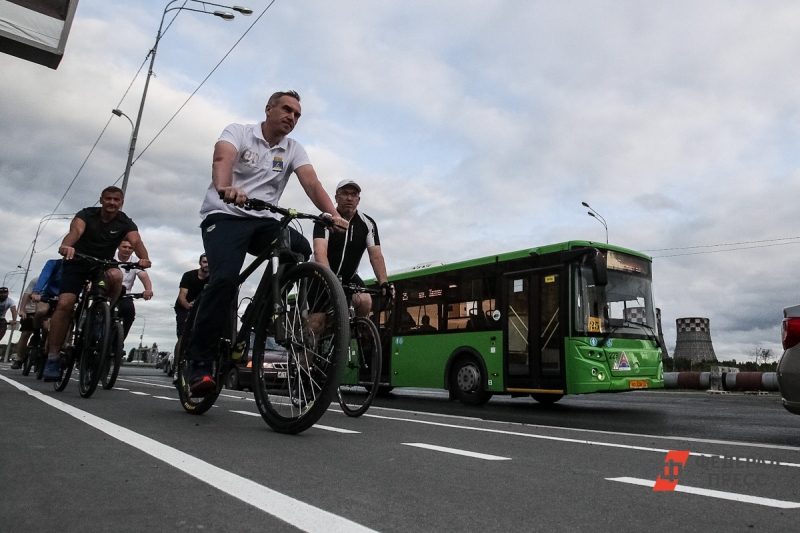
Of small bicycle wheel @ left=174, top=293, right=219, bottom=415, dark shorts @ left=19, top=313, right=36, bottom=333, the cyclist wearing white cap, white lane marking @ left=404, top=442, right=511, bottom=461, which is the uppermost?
the cyclist wearing white cap

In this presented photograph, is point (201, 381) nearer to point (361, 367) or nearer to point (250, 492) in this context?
point (361, 367)

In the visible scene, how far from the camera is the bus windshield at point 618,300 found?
36.8 feet

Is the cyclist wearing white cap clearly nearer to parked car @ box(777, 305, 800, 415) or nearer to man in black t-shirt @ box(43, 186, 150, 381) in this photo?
man in black t-shirt @ box(43, 186, 150, 381)

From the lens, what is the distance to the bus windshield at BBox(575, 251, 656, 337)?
441 inches

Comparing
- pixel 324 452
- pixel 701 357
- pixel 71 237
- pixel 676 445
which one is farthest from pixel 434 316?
pixel 701 357

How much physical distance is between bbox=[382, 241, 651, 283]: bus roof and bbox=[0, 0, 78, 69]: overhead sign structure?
7.81 meters

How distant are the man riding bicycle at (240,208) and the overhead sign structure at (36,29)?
416cm

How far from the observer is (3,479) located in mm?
2406

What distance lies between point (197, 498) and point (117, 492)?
0.29 meters

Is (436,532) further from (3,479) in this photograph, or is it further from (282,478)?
(3,479)

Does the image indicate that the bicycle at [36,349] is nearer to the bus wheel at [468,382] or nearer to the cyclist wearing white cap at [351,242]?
the cyclist wearing white cap at [351,242]

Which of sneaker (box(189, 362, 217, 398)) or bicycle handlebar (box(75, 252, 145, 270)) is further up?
bicycle handlebar (box(75, 252, 145, 270))

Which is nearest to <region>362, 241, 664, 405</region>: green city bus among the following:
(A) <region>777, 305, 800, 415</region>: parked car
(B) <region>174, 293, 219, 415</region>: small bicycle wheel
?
(B) <region>174, 293, 219, 415</region>: small bicycle wheel
